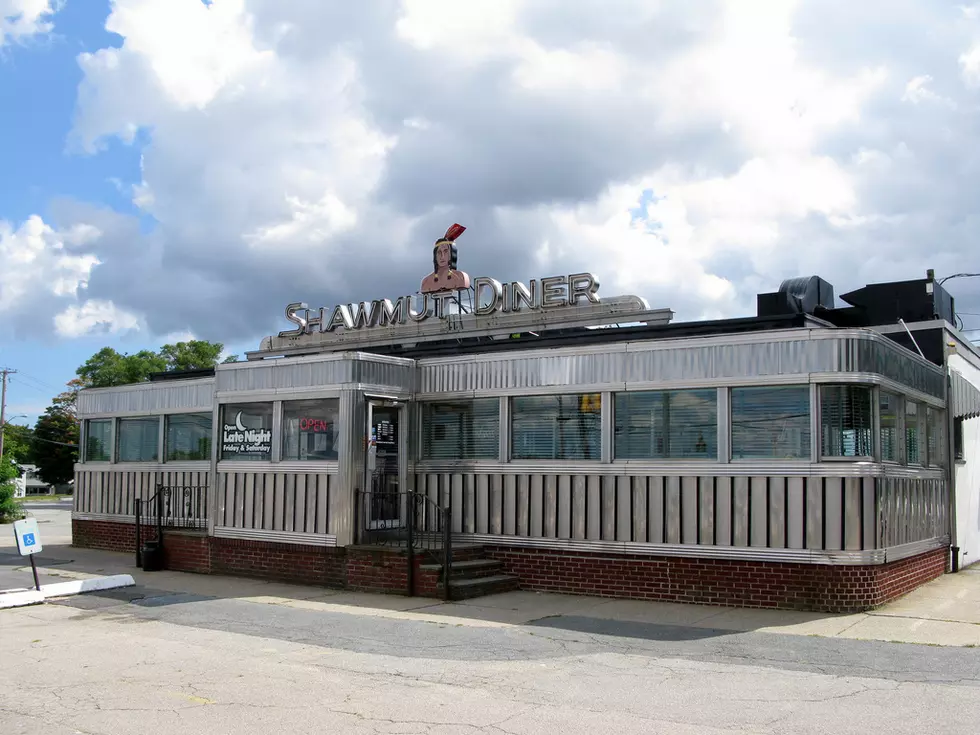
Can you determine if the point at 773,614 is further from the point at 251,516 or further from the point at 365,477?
the point at 251,516

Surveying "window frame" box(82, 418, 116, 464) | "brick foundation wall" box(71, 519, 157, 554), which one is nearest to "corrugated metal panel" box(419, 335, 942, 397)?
"brick foundation wall" box(71, 519, 157, 554)

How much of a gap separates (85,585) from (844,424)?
1108cm

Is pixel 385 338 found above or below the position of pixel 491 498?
above

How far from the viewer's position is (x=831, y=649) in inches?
372

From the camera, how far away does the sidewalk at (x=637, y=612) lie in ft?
34.5

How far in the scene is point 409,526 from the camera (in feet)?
42.4

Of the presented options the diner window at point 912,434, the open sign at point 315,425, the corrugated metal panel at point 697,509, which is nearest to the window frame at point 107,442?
the open sign at point 315,425

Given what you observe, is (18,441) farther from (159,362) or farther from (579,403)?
(579,403)

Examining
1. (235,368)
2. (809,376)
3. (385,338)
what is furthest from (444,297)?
(809,376)

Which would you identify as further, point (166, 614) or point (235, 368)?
point (235, 368)

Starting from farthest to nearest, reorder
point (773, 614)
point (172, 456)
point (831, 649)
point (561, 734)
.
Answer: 1. point (172, 456)
2. point (773, 614)
3. point (831, 649)
4. point (561, 734)

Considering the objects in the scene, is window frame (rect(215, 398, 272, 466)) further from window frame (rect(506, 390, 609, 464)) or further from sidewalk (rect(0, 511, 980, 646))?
window frame (rect(506, 390, 609, 464))

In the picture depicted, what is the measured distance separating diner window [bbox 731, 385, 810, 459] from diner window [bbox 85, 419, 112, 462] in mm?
14188

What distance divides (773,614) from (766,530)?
105cm
